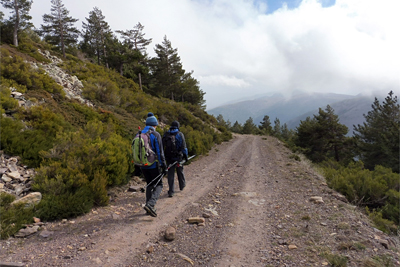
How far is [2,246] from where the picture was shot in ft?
9.89

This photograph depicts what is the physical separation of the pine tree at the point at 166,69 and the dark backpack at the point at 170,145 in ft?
87.7

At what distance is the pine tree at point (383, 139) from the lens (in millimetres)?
20594

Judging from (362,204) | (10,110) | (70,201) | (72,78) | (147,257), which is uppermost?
(72,78)

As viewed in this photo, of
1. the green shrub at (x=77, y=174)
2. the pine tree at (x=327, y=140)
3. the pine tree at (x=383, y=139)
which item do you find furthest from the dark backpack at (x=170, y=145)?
the pine tree at (x=327, y=140)

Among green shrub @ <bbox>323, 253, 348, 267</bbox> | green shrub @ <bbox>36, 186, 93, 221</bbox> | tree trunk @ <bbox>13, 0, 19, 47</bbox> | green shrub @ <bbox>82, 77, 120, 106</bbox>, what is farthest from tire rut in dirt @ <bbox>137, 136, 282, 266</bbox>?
tree trunk @ <bbox>13, 0, 19, 47</bbox>

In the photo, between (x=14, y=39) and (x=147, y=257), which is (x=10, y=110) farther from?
(x=14, y=39)

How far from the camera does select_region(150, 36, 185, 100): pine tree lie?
31.8 m

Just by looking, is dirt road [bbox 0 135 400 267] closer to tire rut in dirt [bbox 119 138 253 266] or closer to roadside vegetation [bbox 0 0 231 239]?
tire rut in dirt [bbox 119 138 253 266]

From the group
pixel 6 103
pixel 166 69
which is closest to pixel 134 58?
pixel 166 69

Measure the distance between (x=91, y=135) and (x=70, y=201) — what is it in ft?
12.1

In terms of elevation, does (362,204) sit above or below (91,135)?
below

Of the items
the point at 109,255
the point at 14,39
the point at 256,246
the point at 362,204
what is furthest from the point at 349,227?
the point at 14,39

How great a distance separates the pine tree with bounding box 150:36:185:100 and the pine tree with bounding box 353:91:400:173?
91.8 ft

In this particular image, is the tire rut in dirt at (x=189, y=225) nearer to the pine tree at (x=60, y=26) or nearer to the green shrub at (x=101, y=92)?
the green shrub at (x=101, y=92)
